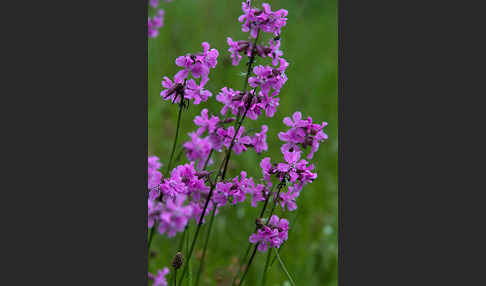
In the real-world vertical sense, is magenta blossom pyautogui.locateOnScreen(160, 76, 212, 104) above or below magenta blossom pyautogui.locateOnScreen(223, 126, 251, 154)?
above

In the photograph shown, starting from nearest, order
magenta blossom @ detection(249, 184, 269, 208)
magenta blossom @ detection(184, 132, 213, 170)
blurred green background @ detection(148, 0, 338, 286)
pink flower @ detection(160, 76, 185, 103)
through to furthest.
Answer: pink flower @ detection(160, 76, 185, 103), magenta blossom @ detection(249, 184, 269, 208), magenta blossom @ detection(184, 132, 213, 170), blurred green background @ detection(148, 0, 338, 286)

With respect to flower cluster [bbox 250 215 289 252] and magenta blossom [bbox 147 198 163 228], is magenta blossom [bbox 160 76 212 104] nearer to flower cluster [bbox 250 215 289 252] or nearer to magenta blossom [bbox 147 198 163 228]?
magenta blossom [bbox 147 198 163 228]

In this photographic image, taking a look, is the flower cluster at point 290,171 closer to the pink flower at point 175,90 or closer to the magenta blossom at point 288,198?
the magenta blossom at point 288,198

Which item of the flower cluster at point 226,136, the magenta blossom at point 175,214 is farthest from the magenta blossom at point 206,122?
the magenta blossom at point 175,214

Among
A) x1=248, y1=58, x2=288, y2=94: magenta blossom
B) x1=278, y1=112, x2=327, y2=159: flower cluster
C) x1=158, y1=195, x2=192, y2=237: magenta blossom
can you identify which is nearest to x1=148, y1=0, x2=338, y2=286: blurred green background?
x1=248, y1=58, x2=288, y2=94: magenta blossom

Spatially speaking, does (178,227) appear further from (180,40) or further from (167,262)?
(180,40)

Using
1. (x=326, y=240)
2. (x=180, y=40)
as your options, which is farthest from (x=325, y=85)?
(x=326, y=240)
